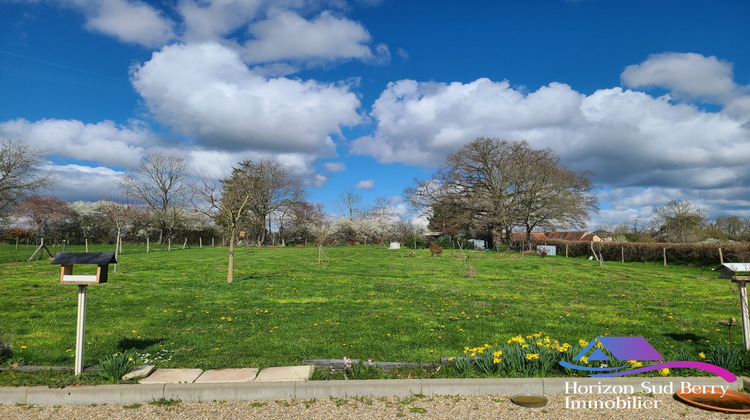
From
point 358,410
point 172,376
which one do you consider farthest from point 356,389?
point 172,376

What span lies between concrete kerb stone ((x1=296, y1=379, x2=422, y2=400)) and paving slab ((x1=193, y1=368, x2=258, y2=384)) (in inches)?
27.6

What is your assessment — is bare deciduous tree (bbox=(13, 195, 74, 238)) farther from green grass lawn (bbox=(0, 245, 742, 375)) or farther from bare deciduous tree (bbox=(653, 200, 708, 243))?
bare deciduous tree (bbox=(653, 200, 708, 243))

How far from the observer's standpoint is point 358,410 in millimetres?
4121

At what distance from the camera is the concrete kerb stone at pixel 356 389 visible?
4.44m

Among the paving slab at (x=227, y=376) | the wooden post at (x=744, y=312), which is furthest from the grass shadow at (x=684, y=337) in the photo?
the paving slab at (x=227, y=376)

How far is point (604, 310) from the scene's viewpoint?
960 centimetres

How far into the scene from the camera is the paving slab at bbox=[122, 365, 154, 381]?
4.62 meters

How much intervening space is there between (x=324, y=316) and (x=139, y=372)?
13.5 ft

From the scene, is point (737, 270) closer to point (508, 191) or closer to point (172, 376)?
point (172, 376)

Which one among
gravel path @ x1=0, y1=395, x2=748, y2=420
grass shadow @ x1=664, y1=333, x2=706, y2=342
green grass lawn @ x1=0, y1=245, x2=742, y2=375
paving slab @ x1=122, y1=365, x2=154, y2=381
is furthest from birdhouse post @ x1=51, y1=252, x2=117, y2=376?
grass shadow @ x1=664, y1=333, x2=706, y2=342

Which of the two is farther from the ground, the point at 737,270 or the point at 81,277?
the point at 737,270

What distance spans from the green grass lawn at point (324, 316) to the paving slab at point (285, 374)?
14.4 inches

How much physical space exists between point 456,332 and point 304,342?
8.64ft

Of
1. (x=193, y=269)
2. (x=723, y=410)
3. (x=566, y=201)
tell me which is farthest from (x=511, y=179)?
(x=723, y=410)
